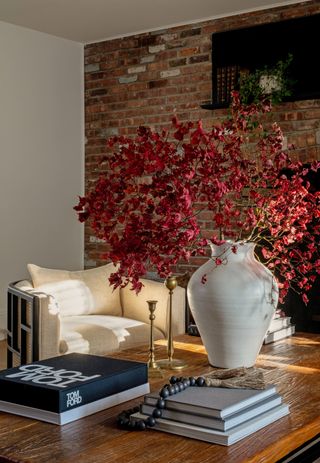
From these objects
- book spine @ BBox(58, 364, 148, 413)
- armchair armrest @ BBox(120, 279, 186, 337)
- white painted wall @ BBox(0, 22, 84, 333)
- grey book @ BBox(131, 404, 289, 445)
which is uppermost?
white painted wall @ BBox(0, 22, 84, 333)

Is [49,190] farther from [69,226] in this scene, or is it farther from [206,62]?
[206,62]

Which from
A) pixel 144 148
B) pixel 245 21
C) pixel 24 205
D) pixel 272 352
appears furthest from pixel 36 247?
pixel 144 148

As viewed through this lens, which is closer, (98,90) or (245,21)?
(245,21)

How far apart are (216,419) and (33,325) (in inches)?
87.6

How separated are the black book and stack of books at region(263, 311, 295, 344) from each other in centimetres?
89

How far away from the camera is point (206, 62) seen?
580 centimetres

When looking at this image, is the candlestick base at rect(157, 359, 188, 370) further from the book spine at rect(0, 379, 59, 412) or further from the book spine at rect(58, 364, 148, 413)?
the book spine at rect(0, 379, 59, 412)

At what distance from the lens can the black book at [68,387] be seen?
1.56 meters

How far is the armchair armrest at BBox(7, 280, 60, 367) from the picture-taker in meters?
3.54

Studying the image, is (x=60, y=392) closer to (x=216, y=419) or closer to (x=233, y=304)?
(x=216, y=419)

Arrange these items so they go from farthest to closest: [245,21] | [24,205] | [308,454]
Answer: [24,205] → [245,21] → [308,454]

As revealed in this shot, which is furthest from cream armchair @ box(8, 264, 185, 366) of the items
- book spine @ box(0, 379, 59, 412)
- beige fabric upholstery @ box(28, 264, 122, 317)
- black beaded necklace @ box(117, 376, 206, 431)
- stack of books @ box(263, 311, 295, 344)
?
black beaded necklace @ box(117, 376, 206, 431)

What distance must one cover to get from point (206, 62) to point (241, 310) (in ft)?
13.5

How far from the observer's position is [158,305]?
14.2 ft
